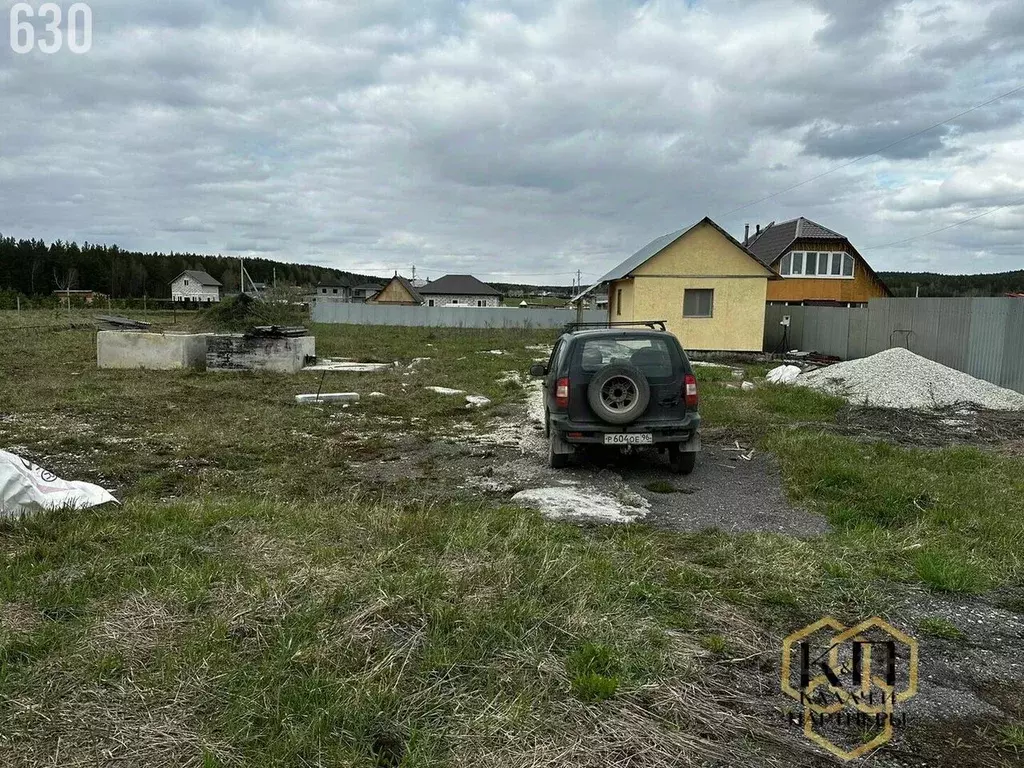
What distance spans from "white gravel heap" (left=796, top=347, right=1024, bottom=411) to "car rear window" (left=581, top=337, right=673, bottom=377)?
604 centimetres

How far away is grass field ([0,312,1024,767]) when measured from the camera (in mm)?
2447

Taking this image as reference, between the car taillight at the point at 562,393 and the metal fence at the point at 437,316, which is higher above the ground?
the metal fence at the point at 437,316

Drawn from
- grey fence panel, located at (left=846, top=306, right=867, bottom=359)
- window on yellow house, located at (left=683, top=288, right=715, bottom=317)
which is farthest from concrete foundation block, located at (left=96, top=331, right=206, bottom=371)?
grey fence panel, located at (left=846, top=306, right=867, bottom=359)

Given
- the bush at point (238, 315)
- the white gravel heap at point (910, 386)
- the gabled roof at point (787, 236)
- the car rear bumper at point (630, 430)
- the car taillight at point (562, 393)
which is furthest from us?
the gabled roof at point (787, 236)

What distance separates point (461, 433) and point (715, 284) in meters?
15.2

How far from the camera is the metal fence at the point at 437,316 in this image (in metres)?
44.5

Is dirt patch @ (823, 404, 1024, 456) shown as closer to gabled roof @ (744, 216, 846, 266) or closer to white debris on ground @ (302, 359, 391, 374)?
white debris on ground @ (302, 359, 391, 374)

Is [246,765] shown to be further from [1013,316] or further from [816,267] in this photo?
[816,267]

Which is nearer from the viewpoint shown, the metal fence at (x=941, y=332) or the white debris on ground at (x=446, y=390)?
the metal fence at (x=941, y=332)

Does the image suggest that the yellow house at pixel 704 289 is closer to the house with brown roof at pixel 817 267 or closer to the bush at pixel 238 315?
the bush at pixel 238 315

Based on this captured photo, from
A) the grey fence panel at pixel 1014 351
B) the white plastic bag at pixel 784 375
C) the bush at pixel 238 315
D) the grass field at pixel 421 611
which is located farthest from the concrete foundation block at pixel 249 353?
the grey fence panel at pixel 1014 351

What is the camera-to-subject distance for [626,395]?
6527 millimetres

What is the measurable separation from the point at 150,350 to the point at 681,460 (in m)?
13.9

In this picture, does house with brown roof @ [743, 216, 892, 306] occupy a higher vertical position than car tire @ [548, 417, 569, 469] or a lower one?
higher
